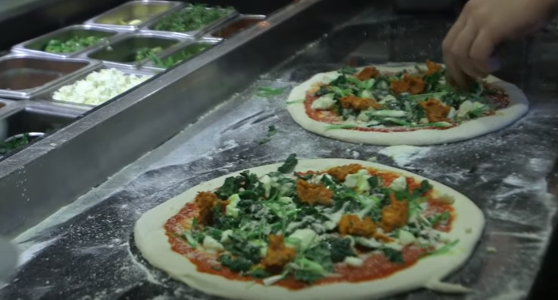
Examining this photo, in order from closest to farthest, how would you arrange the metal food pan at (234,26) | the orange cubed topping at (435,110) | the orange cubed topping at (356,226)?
the orange cubed topping at (356,226) → the orange cubed topping at (435,110) → the metal food pan at (234,26)

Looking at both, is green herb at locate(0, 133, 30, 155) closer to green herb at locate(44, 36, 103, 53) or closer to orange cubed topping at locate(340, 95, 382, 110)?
green herb at locate(44, 36, 103, 53)

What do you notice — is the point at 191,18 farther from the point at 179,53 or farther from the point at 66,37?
the point at 66,37

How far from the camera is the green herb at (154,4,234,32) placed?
13.6 feet

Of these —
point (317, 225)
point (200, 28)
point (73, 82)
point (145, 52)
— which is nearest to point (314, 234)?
point (317, 225)

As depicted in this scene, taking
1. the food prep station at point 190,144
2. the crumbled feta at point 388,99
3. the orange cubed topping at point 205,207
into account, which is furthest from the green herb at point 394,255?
the crumbled feta at point 388,99

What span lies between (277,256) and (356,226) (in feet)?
0.87

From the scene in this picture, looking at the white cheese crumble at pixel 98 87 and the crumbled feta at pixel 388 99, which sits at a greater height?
the white cheese crumble at pixel 98 87

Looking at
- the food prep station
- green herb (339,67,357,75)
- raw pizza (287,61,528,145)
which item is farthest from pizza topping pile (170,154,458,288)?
green herb (339,67,357,75)

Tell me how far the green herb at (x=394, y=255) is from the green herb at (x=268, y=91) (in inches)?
57.7

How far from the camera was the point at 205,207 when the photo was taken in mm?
2217

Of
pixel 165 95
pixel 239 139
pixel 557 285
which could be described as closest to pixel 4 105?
pixel 165 95

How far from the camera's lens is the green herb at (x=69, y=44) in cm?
380

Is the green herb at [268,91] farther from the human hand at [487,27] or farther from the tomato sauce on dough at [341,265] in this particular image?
the tomato sauce on dough at [341,265]

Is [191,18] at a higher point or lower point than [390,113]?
higher
